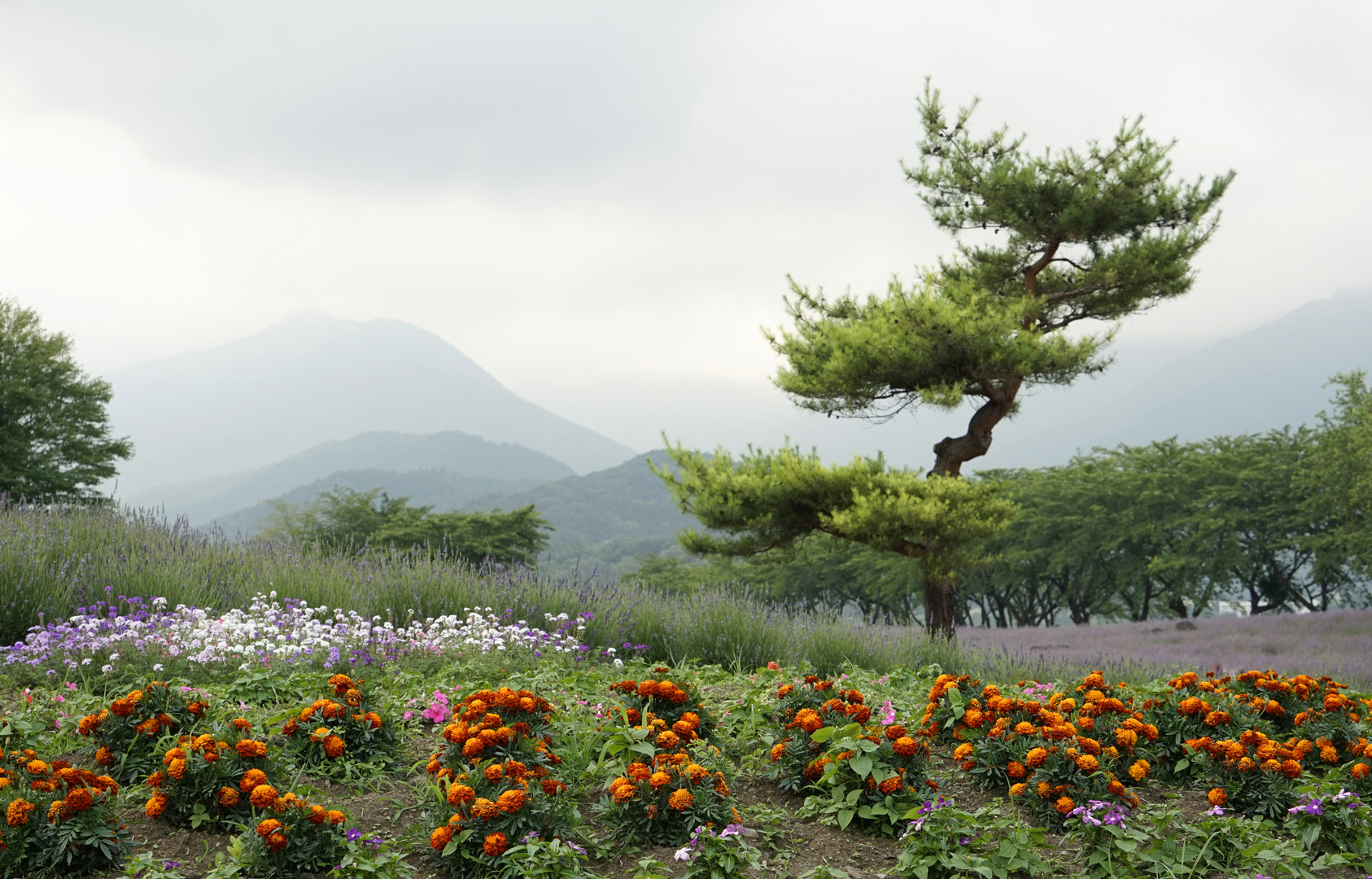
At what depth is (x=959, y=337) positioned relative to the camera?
9.88 meters

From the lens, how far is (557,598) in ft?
21.6

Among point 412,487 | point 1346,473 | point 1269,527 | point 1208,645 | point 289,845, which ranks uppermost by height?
point 412,487

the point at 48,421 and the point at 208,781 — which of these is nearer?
the point at 208,781

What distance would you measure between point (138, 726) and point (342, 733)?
74 cm

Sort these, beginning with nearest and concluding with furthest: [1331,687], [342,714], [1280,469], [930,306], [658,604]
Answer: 1. [342,714]
2. [1331,687]
3. [658,604]
4. [930,306]
5. [1280,469]

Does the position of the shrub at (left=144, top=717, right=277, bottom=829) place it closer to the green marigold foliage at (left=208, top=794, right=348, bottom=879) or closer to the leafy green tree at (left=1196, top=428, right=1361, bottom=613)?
the green marigold foliage at (left=208, top=794, right=348, bottom=879)

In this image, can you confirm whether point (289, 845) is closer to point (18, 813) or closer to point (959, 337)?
point (18, 813)

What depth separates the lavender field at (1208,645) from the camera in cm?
920

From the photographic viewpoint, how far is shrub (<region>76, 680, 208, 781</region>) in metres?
3.05

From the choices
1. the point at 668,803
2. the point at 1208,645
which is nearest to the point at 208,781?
the point at 668,803

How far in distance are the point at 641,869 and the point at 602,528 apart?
115m

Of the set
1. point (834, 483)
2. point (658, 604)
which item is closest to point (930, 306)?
point (834, 483)

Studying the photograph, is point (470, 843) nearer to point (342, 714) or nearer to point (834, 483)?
point (342, 714)

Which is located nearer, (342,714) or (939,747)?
(342,714)
